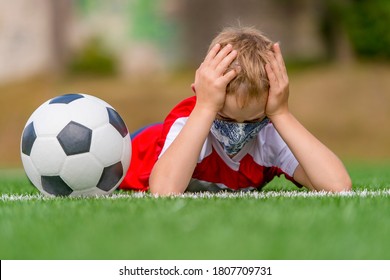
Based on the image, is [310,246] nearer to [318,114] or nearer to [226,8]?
[318,114]

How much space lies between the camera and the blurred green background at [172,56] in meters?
17.8

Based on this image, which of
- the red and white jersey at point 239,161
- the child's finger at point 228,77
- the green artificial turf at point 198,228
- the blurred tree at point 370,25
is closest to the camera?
the green artificial turf at point 198,228

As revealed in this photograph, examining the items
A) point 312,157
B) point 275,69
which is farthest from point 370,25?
point 275,69

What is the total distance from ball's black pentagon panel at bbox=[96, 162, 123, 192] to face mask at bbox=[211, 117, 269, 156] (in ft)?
1.97

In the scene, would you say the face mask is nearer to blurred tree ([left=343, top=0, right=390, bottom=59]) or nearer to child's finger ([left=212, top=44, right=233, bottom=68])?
child's finger ([left=212, top=44, right=233, bottom=68])

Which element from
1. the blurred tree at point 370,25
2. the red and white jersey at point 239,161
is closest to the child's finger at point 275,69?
the red and white jersey at point 239,161

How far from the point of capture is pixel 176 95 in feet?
61.2

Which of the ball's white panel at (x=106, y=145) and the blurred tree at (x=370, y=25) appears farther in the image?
the blurred tree at (x=370, y=25)

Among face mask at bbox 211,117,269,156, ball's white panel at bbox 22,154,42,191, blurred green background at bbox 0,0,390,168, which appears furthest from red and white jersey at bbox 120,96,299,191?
blurred green background at bbox 0,0,390,168

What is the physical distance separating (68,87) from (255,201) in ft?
51.9

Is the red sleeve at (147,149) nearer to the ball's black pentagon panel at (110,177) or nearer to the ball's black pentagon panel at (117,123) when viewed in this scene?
the ball's black pentagon panel at (117,123)

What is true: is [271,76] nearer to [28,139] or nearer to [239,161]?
[239,161]

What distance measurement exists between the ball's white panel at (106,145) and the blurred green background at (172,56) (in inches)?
503

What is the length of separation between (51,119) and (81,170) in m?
0.34
